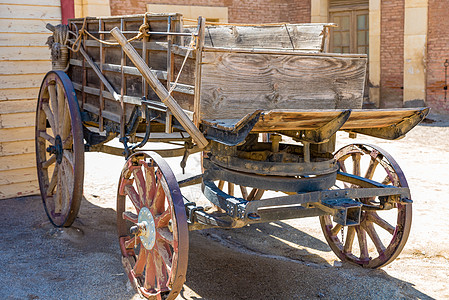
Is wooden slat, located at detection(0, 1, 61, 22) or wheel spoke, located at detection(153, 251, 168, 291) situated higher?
wooden slat, located at detection(0, 1, 61, 22)

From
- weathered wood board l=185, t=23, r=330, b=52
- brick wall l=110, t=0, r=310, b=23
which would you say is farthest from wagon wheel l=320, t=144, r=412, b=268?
brick wall l=110, t=0, r=310, b=23

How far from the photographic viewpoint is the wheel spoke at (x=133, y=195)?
421cm

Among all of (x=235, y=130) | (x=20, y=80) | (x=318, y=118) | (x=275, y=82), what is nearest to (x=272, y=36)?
(x=275, y=82)

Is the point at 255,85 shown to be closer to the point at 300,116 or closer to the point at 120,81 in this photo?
the point at 300,116

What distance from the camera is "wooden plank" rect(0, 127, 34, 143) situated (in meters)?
6.69

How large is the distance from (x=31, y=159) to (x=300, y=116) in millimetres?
4423

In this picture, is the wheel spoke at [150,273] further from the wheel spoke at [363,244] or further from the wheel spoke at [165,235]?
the wheel spoke at [363,244]

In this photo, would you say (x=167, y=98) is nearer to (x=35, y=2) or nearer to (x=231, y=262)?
(x=231, y=262)

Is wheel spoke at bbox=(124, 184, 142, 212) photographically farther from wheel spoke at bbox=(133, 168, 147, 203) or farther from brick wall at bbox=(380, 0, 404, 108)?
brick wall at bbox=(380, 0, 404, 108)

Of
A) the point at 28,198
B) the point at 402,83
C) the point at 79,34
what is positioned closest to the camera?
the point at 79,34

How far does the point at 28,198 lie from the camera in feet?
22.7

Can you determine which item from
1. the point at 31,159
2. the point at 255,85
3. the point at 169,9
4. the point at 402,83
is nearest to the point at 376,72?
the point at 402,83

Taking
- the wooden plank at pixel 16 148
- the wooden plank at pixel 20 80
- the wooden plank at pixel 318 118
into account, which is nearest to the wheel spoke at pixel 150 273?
the wooden plank at pixel 318 118

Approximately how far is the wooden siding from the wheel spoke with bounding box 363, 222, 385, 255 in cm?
413
